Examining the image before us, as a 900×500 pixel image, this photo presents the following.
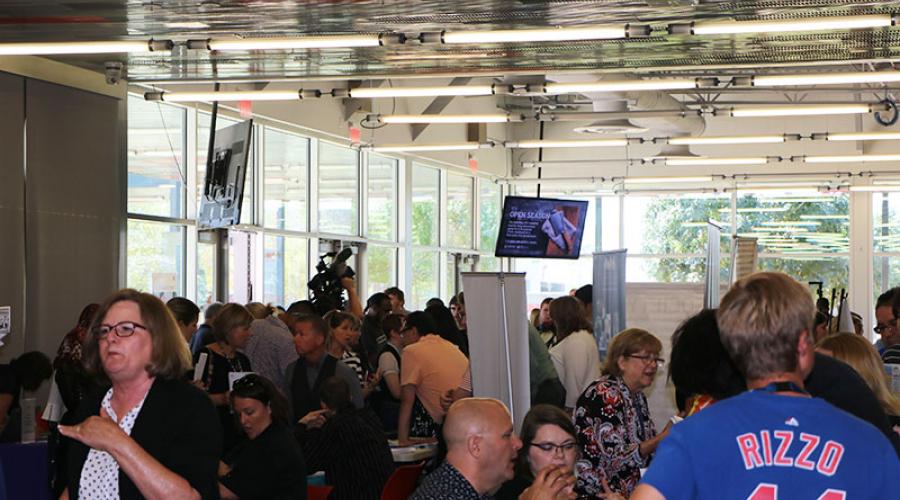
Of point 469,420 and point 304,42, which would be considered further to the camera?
point 304,42

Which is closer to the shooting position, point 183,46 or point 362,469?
point 362,469

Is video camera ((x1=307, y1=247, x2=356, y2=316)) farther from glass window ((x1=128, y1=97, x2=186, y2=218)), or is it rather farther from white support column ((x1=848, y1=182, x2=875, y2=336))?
white support column ((x1=848, y1=182, x2=875, y2=336))

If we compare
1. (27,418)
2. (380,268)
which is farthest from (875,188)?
(27,418)

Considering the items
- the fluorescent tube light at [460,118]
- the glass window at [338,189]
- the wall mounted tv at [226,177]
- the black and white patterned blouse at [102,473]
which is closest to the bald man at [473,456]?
the black and white patterned blouse at [102,473]

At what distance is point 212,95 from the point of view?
Result: 9.95 metres

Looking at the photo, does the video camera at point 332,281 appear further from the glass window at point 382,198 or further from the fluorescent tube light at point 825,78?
the glass window at point 382,198

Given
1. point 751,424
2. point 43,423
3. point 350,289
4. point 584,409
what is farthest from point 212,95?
point 751,424

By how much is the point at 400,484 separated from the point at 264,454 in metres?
0.65

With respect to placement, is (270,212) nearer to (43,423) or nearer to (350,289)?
(350,289)

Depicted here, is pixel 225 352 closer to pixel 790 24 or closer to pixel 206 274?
pixel 790 24

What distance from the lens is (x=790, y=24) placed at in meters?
6.95

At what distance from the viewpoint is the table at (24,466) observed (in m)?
6.72

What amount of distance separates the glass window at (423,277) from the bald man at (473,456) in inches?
584

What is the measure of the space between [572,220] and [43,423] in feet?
27.3
